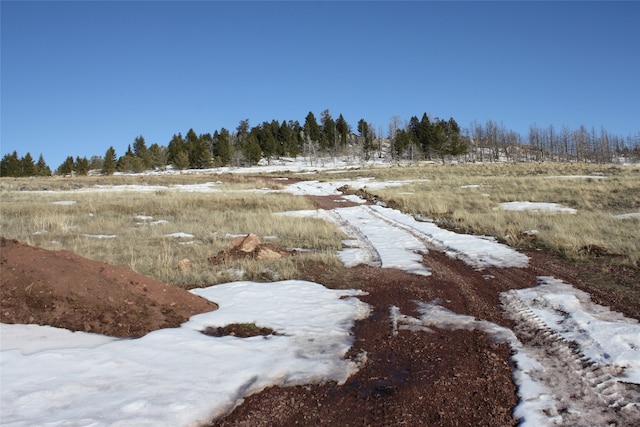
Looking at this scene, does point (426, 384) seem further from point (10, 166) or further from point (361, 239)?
point (10, 166)

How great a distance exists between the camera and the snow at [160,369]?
3.25 m

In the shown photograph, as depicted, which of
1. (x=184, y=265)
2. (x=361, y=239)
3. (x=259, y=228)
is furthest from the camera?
(x=259, y=228)

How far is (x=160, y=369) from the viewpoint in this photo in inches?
157

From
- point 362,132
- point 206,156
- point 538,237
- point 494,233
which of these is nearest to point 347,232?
point 494,233

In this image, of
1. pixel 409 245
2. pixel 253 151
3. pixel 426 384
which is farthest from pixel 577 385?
pixel 253 151

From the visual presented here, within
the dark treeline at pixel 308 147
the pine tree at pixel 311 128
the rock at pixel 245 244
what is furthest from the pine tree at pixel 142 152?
the rock at pixel 245 244

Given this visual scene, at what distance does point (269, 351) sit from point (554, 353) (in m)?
3.09

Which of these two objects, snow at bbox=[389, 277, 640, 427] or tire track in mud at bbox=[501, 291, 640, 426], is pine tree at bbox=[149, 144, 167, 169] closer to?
snow at bbox=[389, 277, 640, 427]

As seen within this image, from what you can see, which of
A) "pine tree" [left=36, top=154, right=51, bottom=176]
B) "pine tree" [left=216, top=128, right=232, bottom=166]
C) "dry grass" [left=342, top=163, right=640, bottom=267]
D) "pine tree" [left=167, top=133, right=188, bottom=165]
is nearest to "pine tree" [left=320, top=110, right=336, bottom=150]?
"pine tree" [left=216, top=128, right=232, bottom=166]

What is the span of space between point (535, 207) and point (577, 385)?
16.3 m

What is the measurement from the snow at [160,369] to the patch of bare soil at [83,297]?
0.25 meters

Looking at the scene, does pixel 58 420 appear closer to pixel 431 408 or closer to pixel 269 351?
pixel 269 351

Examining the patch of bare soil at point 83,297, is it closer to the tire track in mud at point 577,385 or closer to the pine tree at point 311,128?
the tire track in mud at point 577,385

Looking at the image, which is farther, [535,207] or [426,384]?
[535,207]
